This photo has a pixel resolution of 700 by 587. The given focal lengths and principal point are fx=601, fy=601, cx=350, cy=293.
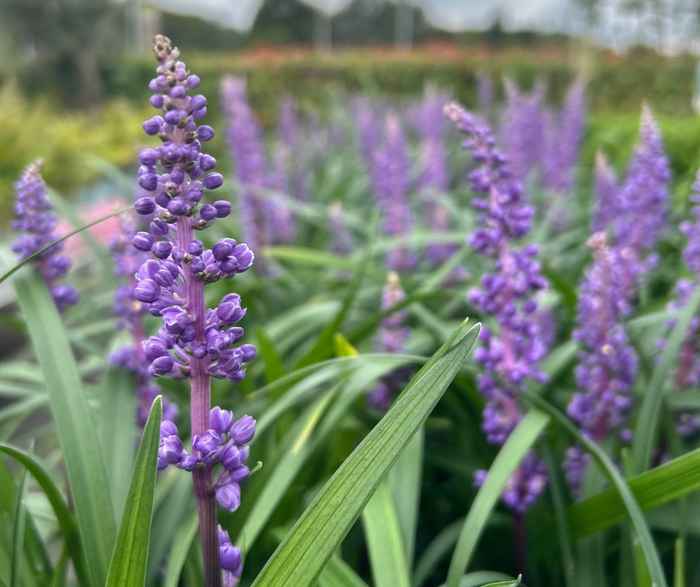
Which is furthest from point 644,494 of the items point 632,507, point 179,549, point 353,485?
point 179,549

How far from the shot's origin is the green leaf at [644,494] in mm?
1704

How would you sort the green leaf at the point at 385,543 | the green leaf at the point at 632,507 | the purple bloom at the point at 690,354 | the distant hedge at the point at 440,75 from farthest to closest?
the distant hedge at the point at 440,75, the purple bloom at the point at 690,354, the green leaf at the point at 385,543, the green leaf at the point at 632,507

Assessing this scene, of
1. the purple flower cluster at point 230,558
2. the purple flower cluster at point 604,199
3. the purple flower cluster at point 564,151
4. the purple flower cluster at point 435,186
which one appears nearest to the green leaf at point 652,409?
the purple flower cluster at point 230,558

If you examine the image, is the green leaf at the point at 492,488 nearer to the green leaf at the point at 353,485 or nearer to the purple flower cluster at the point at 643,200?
the green leaf at the point at 353,485

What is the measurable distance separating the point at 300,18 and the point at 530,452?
59310 mm

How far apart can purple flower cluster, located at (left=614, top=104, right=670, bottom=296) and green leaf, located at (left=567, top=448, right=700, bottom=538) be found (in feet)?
5.21

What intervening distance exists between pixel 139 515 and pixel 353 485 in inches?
17.1

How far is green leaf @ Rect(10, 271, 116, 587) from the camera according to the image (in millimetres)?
1604

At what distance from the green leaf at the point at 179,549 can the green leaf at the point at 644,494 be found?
132cm

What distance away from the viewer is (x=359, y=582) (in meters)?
1.83

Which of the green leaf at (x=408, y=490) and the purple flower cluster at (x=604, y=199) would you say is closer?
the green leaf at (x=408, y=490)

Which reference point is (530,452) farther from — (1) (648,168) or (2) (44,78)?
(2) (44,78)

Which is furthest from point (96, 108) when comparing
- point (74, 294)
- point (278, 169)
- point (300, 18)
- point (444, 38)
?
point (74, 294)

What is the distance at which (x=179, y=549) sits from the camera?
2023mm
